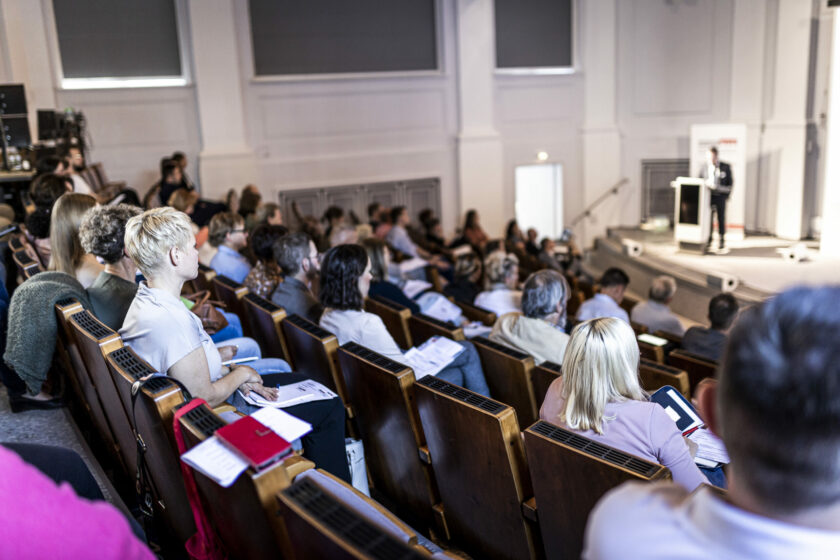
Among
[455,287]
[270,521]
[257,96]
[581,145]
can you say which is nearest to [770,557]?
[270,521]

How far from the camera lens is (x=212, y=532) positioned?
1549 mm

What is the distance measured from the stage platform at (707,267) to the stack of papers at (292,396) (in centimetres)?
511

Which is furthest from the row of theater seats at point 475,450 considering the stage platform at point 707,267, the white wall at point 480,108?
the white wall at point 480,108

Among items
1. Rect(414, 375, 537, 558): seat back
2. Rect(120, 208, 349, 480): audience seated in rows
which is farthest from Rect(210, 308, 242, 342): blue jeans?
Rect(414, 375, 537, 558): seat back

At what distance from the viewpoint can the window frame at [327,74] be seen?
7742mm

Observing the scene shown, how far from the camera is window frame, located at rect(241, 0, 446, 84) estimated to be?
7742 millimetres

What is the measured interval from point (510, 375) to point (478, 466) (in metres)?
0.73

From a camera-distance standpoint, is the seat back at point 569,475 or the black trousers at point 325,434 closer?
the seat back at point 569,475

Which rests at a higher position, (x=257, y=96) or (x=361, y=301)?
(x=257, y=96)

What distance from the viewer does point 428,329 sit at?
309 cm

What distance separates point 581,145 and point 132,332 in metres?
8.82

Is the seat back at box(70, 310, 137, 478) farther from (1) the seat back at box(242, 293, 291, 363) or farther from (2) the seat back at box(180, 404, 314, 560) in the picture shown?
(1) the seat back at box(242, 293, 291, 363)

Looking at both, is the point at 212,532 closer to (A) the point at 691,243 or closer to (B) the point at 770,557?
(B) the point at 770,557

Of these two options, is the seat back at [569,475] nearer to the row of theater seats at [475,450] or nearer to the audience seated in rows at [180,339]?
the row of theater seats at [475,450]
